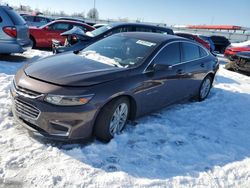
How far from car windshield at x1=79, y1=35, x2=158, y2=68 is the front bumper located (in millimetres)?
1155

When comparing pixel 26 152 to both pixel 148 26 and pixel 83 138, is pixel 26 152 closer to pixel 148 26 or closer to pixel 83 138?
pixel 83 138

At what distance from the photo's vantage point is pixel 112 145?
3738 mm

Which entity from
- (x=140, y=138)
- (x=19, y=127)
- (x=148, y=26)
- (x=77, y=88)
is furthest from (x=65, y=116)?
(x=148, y=26)

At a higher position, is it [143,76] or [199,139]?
[143,76]

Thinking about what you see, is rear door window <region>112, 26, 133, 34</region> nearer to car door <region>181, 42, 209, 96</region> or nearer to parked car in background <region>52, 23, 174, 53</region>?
parked car in background <region>52, 23, 174, 53</region>

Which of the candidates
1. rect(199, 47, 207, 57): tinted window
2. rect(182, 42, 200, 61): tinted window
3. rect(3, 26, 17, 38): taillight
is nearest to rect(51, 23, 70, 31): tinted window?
rect(3, 26, 17, 38): taillight

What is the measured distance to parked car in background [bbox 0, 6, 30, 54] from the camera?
7.84m

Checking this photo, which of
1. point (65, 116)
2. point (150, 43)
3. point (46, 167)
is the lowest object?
point (46, 167)

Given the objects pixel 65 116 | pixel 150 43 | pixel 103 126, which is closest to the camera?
pixel 65 116

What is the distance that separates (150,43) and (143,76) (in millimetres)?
845

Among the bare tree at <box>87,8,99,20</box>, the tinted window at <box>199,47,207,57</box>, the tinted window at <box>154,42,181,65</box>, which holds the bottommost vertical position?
the bare tree at <box>87,8,99,20</box>

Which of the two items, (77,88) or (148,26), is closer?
(77,88)

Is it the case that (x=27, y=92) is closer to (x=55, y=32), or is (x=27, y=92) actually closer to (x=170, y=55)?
(x=170, y=55)

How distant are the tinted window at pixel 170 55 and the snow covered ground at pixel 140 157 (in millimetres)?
1080
